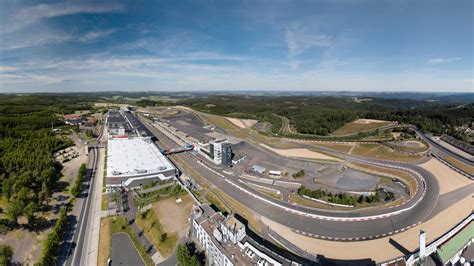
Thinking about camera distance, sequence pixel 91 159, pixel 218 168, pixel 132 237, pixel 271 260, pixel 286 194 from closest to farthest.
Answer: pixel 271 260
pixel 132 237
pixel 286 194
pixel 218 168
pixel 91 159

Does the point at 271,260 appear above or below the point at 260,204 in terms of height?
above

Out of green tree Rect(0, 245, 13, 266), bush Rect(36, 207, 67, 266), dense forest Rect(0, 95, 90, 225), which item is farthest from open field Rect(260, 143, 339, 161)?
green tree Rect(0, 245, 13, 266)

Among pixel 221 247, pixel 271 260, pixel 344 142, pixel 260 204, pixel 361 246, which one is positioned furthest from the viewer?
pixel 344 142

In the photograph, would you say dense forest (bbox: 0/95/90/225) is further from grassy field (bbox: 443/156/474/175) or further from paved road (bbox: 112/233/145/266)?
grassy field (bbox: 443/156/474/175)

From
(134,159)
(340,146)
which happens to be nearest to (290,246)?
(134,159)

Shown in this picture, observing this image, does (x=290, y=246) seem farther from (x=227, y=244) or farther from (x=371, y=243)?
(x=371, y=243)

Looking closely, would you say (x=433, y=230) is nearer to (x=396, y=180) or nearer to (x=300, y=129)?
(x=396, y=180)

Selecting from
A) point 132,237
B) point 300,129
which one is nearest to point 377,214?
point 132,237

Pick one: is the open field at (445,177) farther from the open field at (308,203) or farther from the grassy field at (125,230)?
the grassy field at (125,230)

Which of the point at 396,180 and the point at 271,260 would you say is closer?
the point at 271,260
